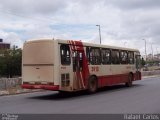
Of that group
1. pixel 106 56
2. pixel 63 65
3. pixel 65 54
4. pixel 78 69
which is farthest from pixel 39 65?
pixel 106 56

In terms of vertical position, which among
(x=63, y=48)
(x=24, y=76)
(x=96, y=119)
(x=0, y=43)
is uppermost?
(x=0, y=43)

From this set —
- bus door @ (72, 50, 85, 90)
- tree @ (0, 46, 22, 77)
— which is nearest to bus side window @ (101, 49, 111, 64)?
bus door @ (72, 50, 85, 90)

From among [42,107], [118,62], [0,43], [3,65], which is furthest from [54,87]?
[0,43]

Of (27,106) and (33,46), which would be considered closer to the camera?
(27,106)

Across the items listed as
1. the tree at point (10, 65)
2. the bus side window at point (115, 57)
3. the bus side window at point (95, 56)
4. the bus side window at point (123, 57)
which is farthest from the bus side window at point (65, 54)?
the tree at point (10, 65)

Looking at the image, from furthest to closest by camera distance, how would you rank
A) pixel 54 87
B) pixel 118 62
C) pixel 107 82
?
pixel 118 62
pixel 107 82
pixel 54 87

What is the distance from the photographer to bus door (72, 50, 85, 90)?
19.2 m

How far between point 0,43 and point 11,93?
135836 mm

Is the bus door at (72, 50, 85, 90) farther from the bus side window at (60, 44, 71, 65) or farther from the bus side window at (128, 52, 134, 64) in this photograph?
the bus side window at (128, 52, 134, 64)

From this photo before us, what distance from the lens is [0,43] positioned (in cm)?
15325

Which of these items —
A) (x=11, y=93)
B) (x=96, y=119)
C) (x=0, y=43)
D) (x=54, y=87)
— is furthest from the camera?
(x=0, y=43)

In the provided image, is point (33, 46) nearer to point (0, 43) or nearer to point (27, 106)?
point (27, 106)

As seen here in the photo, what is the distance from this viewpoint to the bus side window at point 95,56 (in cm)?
2111

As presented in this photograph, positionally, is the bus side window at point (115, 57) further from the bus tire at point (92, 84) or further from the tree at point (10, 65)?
the tree at point (10, 65)
